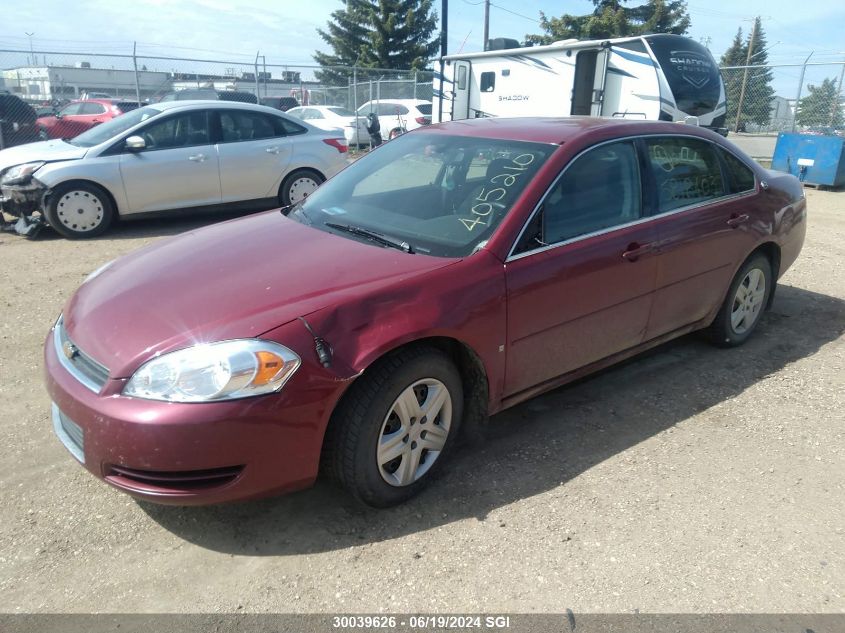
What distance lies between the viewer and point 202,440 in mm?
2350

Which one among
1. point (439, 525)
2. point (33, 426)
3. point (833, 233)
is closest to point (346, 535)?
point (439, 525)

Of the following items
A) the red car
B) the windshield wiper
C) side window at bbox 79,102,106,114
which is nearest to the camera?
the windshield wiper

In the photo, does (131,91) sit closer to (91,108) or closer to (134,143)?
(91,108)

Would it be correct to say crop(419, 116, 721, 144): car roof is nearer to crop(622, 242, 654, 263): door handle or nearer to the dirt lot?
crop(622, 242, 654, 263): door handle

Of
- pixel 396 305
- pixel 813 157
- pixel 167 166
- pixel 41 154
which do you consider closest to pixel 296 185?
pixel 167 166

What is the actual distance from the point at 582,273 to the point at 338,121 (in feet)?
55.4

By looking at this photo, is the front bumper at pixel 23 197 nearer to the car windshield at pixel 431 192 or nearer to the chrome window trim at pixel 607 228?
the car windshield at pixel 431 192

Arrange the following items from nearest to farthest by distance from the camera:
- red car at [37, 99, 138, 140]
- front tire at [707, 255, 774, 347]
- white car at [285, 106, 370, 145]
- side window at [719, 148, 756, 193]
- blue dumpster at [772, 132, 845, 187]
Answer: side window at [719, 148, 756, 193], front tire at [707, 255, 774, 347], blue dumpster at [772, 132, 845, 187], red car at [37, 99, 138, 140], white car at [285, 106, 370, 145]

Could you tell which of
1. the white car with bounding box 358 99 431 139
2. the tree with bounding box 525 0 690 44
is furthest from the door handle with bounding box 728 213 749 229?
the tree with bounding box 525 0 690 44

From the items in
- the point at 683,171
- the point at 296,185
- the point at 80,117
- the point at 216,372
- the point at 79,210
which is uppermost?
the point at 683,171

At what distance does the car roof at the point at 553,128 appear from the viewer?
3.61m

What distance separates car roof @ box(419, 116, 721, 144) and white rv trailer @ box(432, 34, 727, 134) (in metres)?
7.21

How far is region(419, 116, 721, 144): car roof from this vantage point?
3607 mm

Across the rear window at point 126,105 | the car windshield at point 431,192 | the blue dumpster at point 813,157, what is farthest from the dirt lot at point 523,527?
the rear window at point 126,105
